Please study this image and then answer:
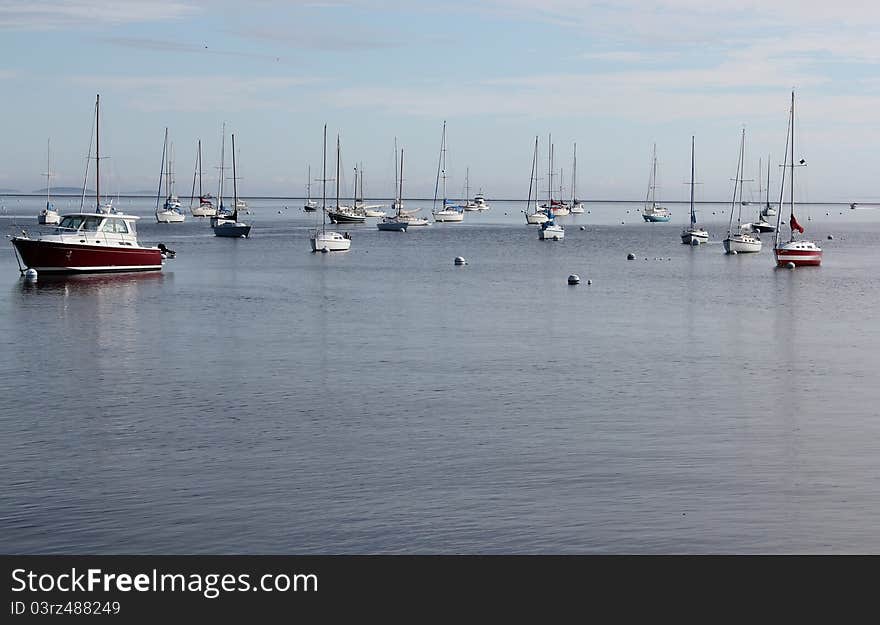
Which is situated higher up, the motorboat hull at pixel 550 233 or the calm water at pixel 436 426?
the motorboat hull at pixel 550 233

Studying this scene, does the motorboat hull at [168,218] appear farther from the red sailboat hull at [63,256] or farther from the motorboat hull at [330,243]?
the red sailboat hull at [63,256]

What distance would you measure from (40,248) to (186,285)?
875 centimetres

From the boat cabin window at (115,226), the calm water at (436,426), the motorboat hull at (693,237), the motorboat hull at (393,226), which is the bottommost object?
the calm water at (436,426)

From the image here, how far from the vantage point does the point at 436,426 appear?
26969 millimetres

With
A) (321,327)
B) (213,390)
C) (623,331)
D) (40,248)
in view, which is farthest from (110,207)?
(213,390)

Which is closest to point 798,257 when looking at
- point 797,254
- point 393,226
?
point 797,254

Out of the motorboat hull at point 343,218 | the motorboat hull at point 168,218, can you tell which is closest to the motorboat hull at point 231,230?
the motorboat hull at point 343,218

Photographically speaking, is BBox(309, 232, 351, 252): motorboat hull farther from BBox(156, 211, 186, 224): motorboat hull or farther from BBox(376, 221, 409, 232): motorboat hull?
BBox(156, 211, 186, 224): motorboat hull

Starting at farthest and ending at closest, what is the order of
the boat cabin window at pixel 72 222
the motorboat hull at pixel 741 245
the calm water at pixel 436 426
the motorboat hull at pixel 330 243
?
the motorboat hull at pixel 330 243 → the motorboat hull at pixel 741 245 → the boat cabin window at pixel 72 222 → the calm water at pixel 436 426

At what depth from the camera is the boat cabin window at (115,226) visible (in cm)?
7262

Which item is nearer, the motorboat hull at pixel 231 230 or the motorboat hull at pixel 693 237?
the motorboat hull at pixel 693 237

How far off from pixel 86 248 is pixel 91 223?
68.4 inches

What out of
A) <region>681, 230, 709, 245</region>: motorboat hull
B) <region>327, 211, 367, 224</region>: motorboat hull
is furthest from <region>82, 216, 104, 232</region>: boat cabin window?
<region>327, 211, 367, 224</region>: motorboat hull

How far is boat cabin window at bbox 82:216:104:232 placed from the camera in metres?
71.6
